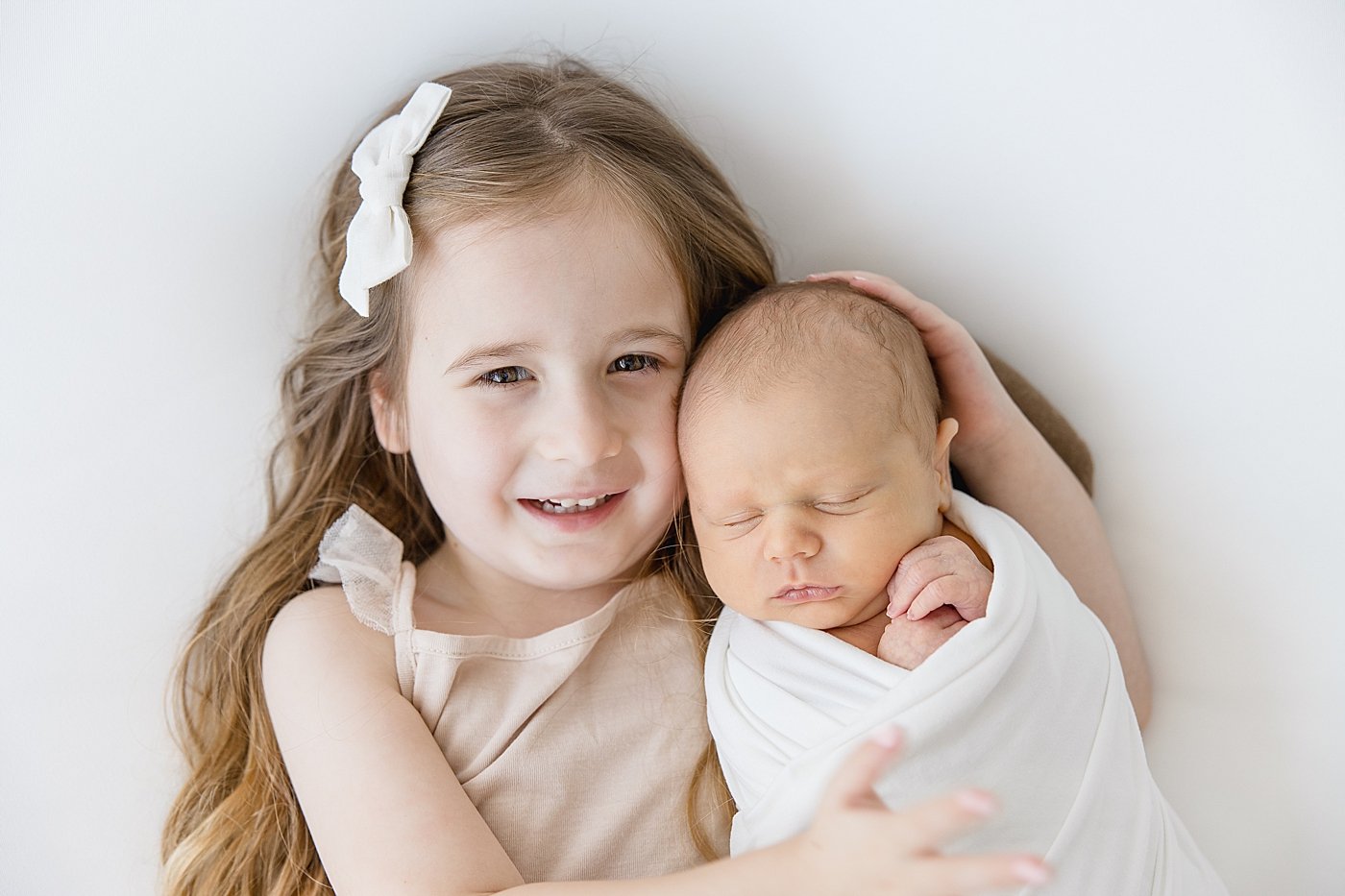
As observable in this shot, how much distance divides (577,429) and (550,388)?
0.19ft

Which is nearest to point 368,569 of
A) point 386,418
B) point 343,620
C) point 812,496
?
point 343,620

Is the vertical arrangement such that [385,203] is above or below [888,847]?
above

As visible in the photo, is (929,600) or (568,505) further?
(568,505)

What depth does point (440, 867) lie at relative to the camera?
101 cm

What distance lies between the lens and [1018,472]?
1279 millimetres

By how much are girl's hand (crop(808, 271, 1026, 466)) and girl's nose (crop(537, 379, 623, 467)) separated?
0.31 metres

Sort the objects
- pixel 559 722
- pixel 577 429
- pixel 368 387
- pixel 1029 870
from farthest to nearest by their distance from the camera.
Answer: pixel 368 387
pixel 559 722
pixel 577 429
pixel 1029 870

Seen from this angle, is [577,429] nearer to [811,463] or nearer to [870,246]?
[811,463]

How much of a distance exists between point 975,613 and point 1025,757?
14 cm

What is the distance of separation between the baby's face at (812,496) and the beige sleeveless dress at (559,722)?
21 centimetres

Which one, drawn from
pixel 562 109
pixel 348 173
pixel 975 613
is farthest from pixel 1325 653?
pixel 348 173

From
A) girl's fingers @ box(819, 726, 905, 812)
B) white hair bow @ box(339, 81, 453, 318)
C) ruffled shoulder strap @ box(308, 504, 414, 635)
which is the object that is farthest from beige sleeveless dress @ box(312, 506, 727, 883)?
girl's fingers @ box(819, 726, 905, 812)

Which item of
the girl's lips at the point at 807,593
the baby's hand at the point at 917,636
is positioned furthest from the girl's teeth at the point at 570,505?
the baby's hand at the point at 917,636

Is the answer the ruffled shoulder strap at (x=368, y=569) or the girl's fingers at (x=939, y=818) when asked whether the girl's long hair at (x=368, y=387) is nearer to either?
the ruffled shoulder strap at (x=368, y=569)
